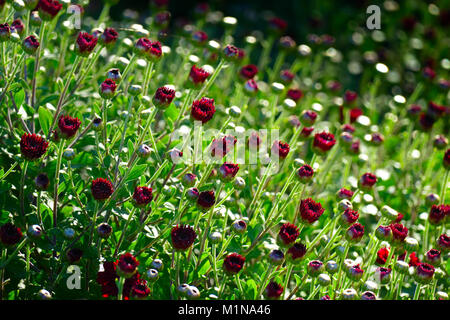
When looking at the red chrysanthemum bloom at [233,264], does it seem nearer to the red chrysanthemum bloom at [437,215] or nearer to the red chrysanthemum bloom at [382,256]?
the red chrysanthemum bloom at [382,256]

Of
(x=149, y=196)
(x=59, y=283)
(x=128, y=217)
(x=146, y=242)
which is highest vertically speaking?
(x=149, y=196)

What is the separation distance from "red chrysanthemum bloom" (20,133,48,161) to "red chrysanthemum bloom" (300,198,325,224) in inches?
29.9

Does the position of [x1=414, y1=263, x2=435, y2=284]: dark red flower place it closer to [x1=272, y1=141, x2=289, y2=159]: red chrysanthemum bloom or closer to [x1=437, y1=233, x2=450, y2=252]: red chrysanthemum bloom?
[x1=437, y1=233, x2=450, y2=252]: red chrysanthemum bloom

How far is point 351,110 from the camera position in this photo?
301 centimetres

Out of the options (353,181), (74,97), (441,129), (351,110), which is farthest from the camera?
(441,129)

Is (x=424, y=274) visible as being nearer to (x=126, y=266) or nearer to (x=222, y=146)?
(x=222, y=146)

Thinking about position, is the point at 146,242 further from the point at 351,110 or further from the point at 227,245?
the point at 351,110

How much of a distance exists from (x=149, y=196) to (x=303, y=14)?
3.78m

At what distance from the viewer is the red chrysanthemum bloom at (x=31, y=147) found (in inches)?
61.1

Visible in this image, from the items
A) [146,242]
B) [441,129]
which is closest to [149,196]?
[146,242]

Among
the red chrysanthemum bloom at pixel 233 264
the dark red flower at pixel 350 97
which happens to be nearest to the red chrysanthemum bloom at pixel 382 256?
the red chrysanthemum bloom at pixel 233 264

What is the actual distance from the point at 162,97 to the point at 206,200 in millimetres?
327

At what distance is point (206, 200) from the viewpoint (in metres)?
1.63

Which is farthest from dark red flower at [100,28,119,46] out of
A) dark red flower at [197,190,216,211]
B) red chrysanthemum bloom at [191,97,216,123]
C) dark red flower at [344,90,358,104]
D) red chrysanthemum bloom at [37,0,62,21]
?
dark red flower at [344,90,358,104]
